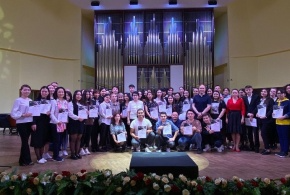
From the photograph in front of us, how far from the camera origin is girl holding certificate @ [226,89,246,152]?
6.34 m

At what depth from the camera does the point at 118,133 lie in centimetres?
654

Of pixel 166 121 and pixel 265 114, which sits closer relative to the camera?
pixel 265 114

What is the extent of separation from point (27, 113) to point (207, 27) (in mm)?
9184

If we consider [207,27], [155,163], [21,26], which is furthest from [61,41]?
[155,163]

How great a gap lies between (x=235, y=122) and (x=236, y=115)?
17 centimetres

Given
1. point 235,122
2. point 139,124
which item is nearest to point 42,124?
point 139,124

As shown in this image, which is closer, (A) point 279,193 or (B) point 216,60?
(A) point 279,193

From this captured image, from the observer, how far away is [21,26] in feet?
34.6

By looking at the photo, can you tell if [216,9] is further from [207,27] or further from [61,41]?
[61,41]

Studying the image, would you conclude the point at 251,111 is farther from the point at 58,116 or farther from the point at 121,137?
the point at 58,116

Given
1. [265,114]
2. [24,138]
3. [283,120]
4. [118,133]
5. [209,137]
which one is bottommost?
[209,137]

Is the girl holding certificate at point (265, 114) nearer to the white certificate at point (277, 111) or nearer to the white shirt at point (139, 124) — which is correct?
the white certificate at point (277, 111)

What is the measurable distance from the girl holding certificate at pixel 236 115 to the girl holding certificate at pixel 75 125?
339cm

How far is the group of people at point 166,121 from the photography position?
554 centimetres
